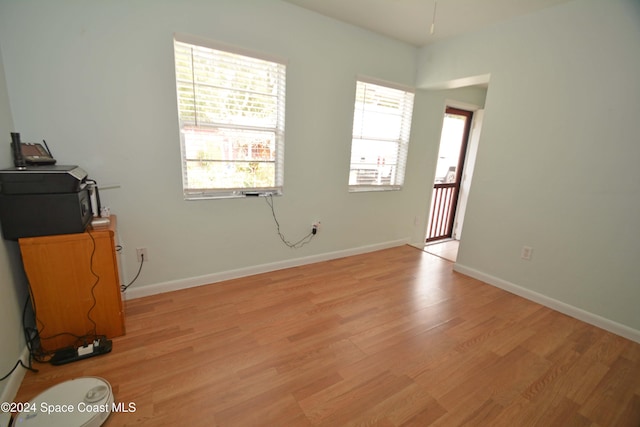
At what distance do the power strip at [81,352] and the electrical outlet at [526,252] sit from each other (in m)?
3.50

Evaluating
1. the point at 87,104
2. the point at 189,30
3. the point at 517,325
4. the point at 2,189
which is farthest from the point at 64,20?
the point at 517,325

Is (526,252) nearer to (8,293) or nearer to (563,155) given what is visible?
(563,155)

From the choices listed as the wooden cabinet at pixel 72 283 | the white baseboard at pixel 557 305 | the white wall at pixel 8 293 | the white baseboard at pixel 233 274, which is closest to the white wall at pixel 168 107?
the white baseboard at pixel 233 274

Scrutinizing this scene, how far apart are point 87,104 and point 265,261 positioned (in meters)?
1.92

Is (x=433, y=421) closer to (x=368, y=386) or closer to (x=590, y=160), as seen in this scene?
(x=368, y=386)

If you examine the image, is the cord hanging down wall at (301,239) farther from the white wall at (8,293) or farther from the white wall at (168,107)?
the white wall at (8,293)

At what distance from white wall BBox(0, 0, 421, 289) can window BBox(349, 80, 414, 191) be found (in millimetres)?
149

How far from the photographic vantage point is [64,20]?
1.75 m

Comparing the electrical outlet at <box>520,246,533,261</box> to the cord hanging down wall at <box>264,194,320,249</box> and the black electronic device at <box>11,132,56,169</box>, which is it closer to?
the cord hanging down wall at <box>264,194,320,249</box>

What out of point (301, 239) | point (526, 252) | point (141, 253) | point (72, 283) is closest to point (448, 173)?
point (526, 252)

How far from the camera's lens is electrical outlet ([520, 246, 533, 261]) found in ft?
8.70

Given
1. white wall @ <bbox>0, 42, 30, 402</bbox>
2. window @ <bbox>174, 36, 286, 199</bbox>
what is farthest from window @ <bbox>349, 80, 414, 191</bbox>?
white wall @ <bbox>0, 42, 30, 402</bbox>

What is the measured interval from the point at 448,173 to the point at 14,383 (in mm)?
4900

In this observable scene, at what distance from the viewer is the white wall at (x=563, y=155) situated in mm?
2096
